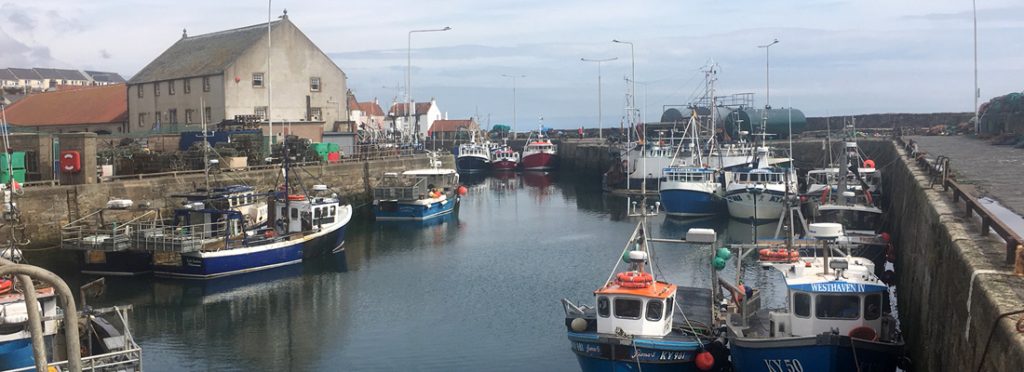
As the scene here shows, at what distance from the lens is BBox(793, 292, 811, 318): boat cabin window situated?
15.5 meters

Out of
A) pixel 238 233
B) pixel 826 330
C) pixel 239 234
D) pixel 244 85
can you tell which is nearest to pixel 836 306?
pixel 826 330

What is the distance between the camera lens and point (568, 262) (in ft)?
106

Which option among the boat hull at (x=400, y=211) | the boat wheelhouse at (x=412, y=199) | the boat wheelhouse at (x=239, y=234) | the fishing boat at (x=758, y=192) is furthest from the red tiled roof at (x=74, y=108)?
the fishing boat at (x=758, y=192)

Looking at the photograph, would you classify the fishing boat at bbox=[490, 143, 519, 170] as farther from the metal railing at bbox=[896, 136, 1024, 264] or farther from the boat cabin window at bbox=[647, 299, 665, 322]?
the boat cabin window at bbox=[647, 299, 665, 322]

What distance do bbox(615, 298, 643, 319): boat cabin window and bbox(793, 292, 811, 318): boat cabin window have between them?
2575 millimetres

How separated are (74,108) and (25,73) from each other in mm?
71909

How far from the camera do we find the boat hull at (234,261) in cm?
2817

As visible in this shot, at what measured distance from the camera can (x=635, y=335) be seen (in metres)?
16.1

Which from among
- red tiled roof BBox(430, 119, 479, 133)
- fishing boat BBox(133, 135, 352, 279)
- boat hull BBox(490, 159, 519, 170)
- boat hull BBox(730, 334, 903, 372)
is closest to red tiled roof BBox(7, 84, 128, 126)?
fishing boat BBox(133, 135, 352, 279)

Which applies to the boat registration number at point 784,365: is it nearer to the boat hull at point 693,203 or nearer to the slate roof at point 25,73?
the boat hull at point 693,203

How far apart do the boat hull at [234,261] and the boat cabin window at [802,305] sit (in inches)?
731

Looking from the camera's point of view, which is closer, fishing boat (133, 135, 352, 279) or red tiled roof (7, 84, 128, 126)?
fishing boat (133, 135, 352, 279)

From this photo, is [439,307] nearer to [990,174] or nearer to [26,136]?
[990,174]

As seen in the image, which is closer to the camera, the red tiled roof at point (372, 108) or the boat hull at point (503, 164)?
the boat hull at point (503, 164)
